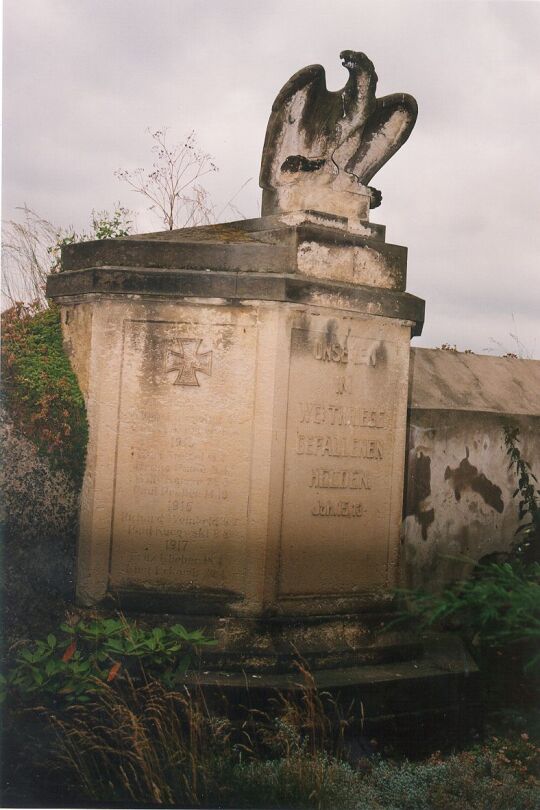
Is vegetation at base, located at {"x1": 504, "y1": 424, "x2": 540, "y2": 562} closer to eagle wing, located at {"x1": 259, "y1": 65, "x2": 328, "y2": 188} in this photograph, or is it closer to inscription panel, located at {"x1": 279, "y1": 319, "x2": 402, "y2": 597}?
inscription panel, located at {"x1": 279, "y1": 319, "x2": 402, "y2": 597}

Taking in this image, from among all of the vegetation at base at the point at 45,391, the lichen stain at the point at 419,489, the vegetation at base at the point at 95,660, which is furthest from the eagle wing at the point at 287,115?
the vegetation at base at the point at 95,660

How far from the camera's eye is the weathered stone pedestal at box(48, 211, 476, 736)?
16.0ft

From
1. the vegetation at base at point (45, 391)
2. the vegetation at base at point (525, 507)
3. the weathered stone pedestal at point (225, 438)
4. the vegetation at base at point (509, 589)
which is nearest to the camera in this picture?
the vegetation at base at point (509, 589)

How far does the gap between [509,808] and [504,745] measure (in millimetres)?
741

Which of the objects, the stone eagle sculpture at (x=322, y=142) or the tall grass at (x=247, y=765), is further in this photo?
the stone eagle sculpture at (x=322, y=142)

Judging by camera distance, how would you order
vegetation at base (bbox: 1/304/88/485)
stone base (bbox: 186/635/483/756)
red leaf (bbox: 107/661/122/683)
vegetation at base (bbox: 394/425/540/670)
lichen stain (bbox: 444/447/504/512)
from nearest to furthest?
1. vegetation at base (bbox: 394/425/540/670)
2. red leaf (bbox: 107/661/122/683)
3. stone base (bbox: 186/635/483/756)
4. vegetation at base (bbox: 1/304/88/485)
5. lichen stain (bbox: 444/447/504/512)

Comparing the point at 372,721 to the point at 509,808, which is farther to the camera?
the point at 372,721

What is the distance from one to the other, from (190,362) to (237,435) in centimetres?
47

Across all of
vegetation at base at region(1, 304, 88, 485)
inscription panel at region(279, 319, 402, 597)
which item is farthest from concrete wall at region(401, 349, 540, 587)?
vegetation at base at region(1, 304, 88, 485)

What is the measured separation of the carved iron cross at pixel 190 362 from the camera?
493cm

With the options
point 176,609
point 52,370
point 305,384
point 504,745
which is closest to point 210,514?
point 176,609

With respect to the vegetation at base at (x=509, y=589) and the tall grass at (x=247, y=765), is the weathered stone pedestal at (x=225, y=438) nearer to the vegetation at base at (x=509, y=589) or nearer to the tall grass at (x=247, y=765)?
the tall grass at (x=247, y=765)

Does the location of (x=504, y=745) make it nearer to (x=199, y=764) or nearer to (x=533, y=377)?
(x=199, y=764)

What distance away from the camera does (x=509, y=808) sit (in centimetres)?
412
